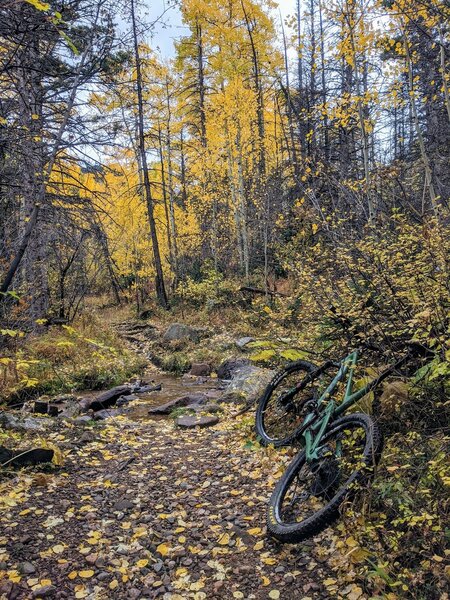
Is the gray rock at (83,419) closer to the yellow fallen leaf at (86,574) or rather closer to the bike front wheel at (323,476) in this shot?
the yellow fallen leaf at (86,574)

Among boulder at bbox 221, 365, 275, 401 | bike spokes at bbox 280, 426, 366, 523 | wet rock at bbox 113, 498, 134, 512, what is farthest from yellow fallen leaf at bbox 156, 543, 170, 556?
boulder at bbox 221, 365, 275, 401

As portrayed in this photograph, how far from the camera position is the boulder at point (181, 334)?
12.5m

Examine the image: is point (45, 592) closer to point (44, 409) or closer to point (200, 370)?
point (44, 409)

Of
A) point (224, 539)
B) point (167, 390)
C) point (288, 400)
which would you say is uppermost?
point (288, 400)

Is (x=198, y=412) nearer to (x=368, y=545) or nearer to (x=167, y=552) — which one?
(x=167, y=552)

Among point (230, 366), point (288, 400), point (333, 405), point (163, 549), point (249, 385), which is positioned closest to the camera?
point (163, 549)

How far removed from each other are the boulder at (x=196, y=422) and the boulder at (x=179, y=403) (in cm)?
78

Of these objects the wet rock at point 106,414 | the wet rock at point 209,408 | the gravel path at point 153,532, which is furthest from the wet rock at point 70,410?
the wet rock at point 209,408

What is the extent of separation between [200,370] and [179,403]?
2.75m

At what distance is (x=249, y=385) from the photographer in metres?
7.26

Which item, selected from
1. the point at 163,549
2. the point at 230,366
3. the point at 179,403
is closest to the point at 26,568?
the point at 163,549

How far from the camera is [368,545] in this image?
2.73 metres

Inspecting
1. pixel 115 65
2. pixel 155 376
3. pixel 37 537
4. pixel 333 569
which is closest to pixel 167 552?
pixel 37 537

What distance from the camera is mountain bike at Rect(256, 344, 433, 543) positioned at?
9.31ft
